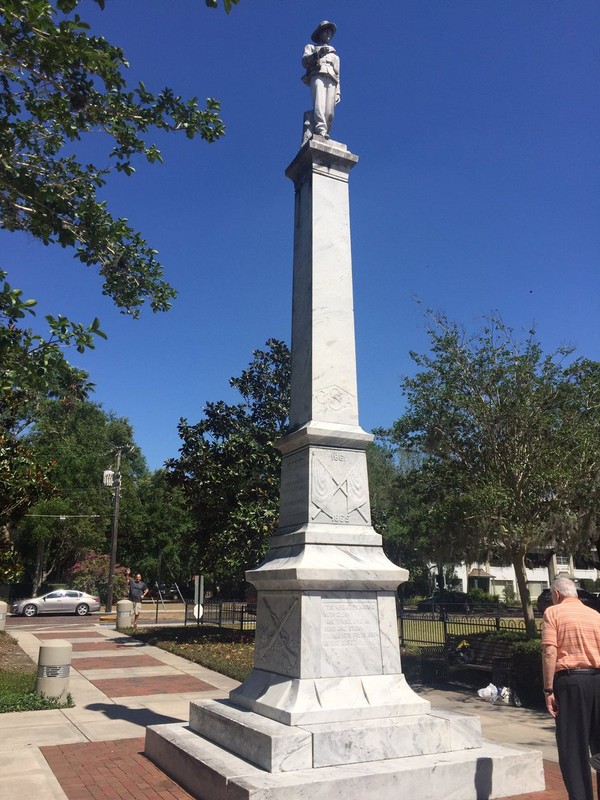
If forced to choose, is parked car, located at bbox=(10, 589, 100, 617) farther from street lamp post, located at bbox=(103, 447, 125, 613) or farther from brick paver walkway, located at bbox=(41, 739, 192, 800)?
brick paver walkway, located at bbox=(41, 739, 192, 800)

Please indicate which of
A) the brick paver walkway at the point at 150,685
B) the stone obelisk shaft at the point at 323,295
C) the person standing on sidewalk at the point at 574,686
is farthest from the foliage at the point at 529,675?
the person standing on sidewalk at the point at 574,686

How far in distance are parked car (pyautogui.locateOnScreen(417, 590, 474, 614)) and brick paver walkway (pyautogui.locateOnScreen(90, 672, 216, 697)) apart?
27.1m

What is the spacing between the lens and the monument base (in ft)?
16.0

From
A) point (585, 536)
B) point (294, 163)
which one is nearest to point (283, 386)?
point (585, 536)

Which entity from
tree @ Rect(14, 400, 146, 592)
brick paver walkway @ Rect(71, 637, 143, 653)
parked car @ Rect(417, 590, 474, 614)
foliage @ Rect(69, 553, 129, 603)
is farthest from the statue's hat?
foliage @ Rect(69, 553, 129, 603)

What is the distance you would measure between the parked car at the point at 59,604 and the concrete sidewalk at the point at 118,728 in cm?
1850

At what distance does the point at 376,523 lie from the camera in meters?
24.4

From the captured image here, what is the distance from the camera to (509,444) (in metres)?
13.3

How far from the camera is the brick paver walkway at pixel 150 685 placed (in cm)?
1117

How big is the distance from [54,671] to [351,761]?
21.0 ft

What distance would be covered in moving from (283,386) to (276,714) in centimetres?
1503

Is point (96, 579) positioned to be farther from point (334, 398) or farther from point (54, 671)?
point (334, 398)

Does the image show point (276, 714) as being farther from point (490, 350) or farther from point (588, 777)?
point (490, 350)

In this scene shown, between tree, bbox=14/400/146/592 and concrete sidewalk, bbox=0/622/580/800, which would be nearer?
concrete sidewalk, bbox=0/622/580/800
